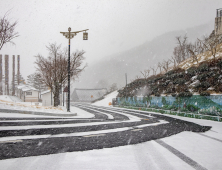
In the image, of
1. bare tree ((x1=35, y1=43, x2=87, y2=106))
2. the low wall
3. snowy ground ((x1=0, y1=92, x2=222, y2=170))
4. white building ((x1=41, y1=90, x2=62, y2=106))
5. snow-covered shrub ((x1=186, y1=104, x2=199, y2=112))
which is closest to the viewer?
snowy ground ((x1=0, y1=92, x2=222, y2=170))

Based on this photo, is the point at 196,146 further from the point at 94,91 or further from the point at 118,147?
the point at 94,91

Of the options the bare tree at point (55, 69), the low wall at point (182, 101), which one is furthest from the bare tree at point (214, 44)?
the bare tree at point (55, 69)

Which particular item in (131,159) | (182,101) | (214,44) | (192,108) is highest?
(214,44)

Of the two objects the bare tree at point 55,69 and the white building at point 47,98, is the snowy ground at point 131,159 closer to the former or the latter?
the bare tree at point 55,69

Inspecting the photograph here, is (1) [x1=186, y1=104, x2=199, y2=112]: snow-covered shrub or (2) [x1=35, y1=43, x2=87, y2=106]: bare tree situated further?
(2) [x1=35, y1=43, x2=87, y2=106]: bare tree

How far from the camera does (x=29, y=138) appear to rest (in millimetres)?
5742

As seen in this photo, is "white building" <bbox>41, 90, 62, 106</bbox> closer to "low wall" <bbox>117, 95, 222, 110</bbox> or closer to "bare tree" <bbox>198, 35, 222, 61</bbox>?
"low wall" <bbox>117, 95, 222, 110</bbox>

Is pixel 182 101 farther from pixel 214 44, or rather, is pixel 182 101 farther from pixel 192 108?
pixel 214 44

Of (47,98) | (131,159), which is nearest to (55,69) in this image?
(47,98)

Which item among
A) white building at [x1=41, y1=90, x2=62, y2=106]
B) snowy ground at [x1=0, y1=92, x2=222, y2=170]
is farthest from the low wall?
white building at [x1=41, y1=90, x2=62, y2=106]

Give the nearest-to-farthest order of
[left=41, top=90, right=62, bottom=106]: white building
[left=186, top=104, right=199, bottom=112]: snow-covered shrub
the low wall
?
the low wall → [left=186, top=104, right=199, bottom=112]: snow-covered shrub → [left=41, top=90, right=62, bottom=106]: white building

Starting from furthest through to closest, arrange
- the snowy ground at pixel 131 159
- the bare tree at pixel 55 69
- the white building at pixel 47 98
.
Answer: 1. the white building at pixel 47 98
2. the bare tree at pixel 55 69
3. the snowy ground at pixel 131 159

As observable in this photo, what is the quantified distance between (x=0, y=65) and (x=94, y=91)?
4176 centimetres

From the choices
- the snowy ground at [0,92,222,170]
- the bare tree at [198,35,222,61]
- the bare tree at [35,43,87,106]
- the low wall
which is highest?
the bare tree at [198,35,222,61]
